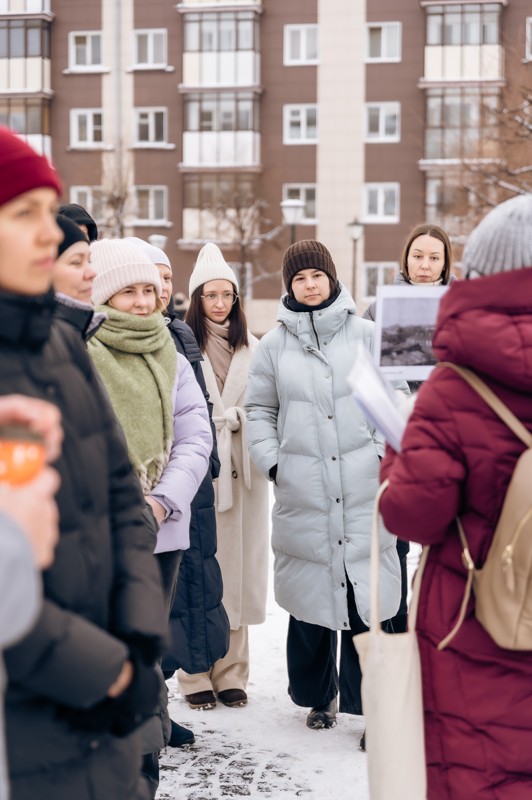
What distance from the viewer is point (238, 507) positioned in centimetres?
537

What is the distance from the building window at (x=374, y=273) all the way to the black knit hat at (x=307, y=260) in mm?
31896

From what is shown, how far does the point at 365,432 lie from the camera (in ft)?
15.5

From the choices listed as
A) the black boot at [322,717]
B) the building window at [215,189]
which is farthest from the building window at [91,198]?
the black boot at [322,717]

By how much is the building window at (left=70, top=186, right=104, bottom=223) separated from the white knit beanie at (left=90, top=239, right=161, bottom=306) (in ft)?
105

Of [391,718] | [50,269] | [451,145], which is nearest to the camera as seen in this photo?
[50,269]

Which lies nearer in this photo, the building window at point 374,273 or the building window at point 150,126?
the building window at point 374,273

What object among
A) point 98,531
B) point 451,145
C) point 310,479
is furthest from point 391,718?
point 451,145

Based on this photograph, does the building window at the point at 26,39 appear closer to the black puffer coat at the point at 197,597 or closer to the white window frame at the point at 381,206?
the white window frame at the point at 381,206

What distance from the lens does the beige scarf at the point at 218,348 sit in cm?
538

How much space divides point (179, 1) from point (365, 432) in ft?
116

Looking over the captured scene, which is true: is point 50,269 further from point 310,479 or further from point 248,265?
point 248,265

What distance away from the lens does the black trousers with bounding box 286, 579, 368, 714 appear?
4.86 metres

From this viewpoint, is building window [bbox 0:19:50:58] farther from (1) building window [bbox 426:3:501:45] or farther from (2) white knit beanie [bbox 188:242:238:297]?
(2) white knit beanie [bbox 188:242:238:297]

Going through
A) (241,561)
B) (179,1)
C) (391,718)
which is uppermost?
(179,1)
